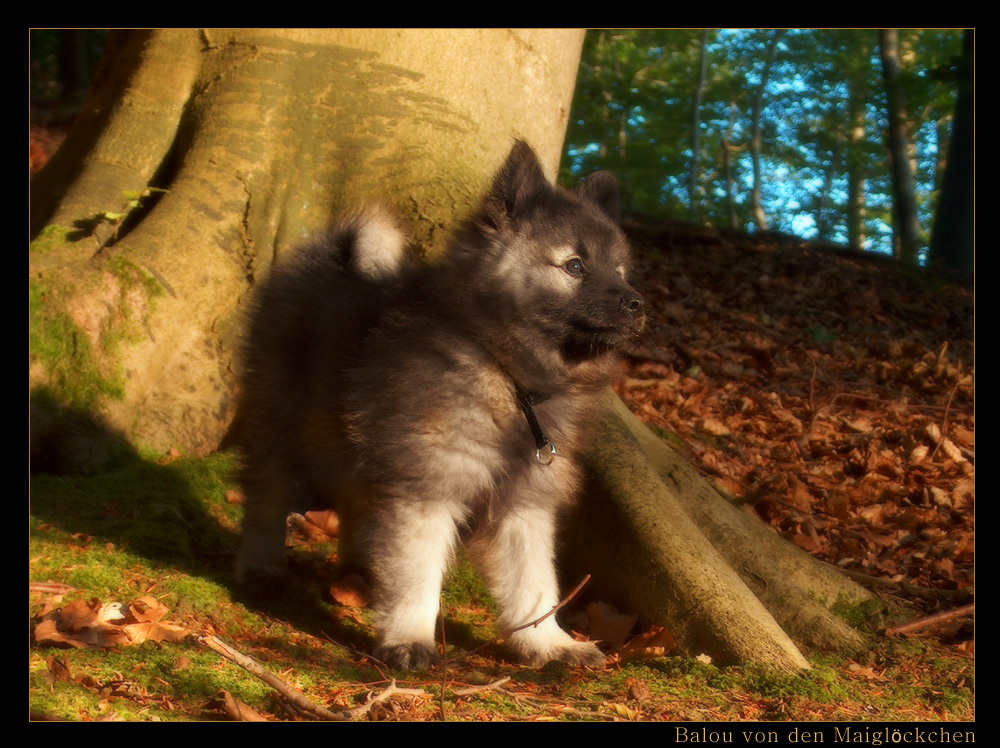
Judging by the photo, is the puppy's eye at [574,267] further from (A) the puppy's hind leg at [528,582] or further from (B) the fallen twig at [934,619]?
(B) the fallen twig at [934,619]

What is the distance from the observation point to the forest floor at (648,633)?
129 inches

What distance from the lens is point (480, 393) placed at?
152 inches

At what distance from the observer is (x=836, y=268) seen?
1066 cm

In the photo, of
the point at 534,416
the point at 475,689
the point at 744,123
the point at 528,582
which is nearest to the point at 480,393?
the point at 534,416

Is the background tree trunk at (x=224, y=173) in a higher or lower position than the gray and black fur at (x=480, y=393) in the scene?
higher

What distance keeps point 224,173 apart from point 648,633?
400 centimetres

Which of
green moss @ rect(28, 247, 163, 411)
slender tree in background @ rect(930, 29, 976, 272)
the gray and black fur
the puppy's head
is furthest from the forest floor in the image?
slender tree in background @ rect(930, 29, 976, 272)

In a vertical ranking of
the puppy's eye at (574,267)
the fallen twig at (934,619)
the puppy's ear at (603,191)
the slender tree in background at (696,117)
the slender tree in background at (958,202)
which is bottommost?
the fallen twig at (934,619)

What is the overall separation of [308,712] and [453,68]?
4370mm

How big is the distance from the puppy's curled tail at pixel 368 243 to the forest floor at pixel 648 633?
1589mm

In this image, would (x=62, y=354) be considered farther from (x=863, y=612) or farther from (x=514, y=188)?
(x=863, y=612)

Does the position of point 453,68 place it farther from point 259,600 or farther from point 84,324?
point 259,600

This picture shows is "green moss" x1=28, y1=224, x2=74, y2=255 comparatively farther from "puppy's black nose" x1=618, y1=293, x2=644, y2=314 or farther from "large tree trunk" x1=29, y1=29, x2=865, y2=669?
"puppy's black nose" x1=618, y1=293, x2=644, y2=314

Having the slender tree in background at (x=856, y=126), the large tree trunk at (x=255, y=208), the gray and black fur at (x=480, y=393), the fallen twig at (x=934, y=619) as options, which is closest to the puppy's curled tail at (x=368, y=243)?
the gray and black fur at (x=480, y=393)
